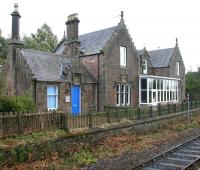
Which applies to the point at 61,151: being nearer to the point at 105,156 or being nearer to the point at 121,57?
the point at 105,156

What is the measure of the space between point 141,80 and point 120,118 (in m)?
12.3

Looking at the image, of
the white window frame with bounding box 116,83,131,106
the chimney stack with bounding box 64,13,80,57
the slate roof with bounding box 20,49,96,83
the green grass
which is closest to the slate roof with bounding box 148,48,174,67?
the white window frame with bounding box 116,83,131,106

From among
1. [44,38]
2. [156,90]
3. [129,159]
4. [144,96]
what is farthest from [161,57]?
[129,159]

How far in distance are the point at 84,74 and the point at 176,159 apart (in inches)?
543

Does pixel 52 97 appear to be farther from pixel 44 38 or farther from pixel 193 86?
pixel 44 38

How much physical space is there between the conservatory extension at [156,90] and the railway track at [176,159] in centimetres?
1529

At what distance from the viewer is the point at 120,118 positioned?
19438mm

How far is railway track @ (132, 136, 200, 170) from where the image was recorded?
1128cm

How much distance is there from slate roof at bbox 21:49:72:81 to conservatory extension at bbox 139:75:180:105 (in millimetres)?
9590

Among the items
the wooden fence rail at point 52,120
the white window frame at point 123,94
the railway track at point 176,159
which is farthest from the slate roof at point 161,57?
the railway track at point 176,159

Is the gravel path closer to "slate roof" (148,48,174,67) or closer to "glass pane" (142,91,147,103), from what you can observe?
"glass pane" (142,91,147,103)

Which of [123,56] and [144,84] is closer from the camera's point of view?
[123,56]

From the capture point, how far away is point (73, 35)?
27.3 metres

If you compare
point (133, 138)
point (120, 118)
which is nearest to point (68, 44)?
point (120, 118)
